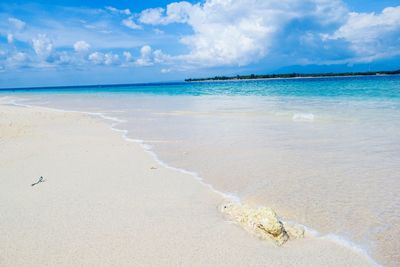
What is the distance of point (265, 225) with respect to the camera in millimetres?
3648

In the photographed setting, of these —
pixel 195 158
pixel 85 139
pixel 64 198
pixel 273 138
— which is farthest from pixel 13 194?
pixel 273 138

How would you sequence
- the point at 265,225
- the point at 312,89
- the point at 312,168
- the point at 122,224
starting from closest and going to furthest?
the point at 265,225, the point at 122,224, the point at 312,168, the point at 312,89

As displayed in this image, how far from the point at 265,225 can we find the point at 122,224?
5.87 ft

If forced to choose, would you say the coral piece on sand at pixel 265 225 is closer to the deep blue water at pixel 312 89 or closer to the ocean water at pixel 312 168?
the ocean water at pixel 312 168

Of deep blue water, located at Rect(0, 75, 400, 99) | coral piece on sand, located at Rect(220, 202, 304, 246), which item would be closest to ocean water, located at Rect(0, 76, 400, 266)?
coral piece on sand, located at Rect(220, 202, 304, 246)

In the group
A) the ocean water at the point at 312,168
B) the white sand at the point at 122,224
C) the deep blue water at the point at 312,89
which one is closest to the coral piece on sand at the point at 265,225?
the white sand at the point at 122,224

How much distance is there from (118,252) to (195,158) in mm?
3990

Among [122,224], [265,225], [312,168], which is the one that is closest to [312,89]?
[312,168]

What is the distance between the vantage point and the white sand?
3.28 metres

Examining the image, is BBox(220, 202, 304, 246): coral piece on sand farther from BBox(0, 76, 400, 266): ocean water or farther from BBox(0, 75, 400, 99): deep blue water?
BBox(0, 75, 400, 99): deep blue water

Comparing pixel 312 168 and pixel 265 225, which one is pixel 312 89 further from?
pixel 265 225

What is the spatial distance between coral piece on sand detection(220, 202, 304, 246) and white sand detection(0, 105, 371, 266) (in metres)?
0.11

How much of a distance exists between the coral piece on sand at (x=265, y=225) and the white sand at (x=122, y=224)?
0.11m

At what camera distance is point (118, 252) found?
11.0 ft
